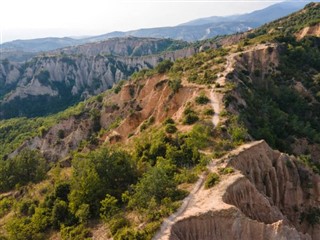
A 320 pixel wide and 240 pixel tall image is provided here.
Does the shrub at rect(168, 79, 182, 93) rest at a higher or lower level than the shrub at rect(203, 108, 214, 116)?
higher

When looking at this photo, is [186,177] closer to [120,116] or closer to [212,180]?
[212,180]

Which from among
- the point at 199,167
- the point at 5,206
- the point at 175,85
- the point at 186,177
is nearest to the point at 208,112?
the point at 199,167

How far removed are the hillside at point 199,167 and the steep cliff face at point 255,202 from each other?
90 mm

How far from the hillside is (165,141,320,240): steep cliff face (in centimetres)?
9

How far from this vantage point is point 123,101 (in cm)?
8050

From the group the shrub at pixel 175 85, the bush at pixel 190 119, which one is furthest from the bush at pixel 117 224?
the shrub at pixel 175 85

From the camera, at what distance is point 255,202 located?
104 ft

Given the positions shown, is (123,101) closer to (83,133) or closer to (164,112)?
(83,133)

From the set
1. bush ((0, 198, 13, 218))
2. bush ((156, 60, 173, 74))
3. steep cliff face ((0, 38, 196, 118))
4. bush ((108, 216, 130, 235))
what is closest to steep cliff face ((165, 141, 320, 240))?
bush ((108, 216, 130, 235))

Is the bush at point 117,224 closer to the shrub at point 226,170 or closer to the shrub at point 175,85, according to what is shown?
the shrub at point 226,170

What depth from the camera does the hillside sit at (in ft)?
97.1

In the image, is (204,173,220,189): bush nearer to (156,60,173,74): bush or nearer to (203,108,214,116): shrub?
(203,108,214,116): shrub

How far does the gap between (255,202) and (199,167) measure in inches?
263

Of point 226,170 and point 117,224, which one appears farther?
point 226,170
